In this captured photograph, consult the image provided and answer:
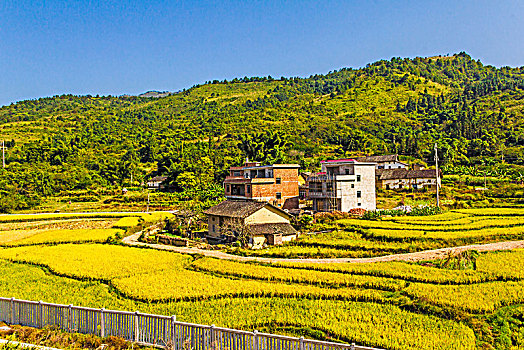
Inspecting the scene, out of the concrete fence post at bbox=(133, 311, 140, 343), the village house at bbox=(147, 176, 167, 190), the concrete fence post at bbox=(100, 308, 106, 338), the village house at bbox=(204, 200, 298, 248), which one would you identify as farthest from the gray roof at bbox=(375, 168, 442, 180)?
the concrete fence post at bbox=(100, 308, 106, 338)

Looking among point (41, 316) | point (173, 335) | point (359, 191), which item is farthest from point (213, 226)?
point (173, 335)

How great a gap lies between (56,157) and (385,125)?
305 feet

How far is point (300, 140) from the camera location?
361 ft

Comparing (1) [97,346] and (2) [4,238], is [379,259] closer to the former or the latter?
(1) [97,346]

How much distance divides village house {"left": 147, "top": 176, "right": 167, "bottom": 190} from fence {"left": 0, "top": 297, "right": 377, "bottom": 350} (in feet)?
217

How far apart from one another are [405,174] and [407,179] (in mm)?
927

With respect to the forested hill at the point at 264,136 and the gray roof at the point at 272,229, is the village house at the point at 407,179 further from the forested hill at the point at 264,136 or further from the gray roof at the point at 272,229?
the gray roof at the point at 272,229

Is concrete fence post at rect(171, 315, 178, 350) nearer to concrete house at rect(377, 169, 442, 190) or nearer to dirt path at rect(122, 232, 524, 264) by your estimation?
dirt path at rect(122, 232, 524, 264)

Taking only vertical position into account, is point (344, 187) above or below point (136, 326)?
above

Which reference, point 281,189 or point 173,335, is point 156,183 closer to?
point 281,189

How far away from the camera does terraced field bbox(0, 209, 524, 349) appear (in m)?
14.2

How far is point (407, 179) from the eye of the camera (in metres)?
66.8

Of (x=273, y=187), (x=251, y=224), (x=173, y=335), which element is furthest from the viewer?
(x=273, y=187)

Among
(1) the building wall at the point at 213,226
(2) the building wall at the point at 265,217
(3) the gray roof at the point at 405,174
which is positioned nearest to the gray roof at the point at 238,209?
(2) the building wall at the point at 265,217
